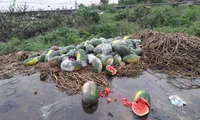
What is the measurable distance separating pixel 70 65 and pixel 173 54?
241 cm

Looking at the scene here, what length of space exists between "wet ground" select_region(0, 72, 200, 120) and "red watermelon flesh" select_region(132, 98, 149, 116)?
0.26ft

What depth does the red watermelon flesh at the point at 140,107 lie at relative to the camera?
8.21 ft

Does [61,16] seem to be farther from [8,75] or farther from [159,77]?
[159,77]

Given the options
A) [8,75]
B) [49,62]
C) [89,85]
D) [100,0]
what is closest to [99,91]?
[89,85]

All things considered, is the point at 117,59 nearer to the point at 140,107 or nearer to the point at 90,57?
the point at 90,57

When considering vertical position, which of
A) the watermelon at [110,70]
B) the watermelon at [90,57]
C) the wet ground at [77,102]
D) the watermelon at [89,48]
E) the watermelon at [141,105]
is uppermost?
the watermelon at [89,48]

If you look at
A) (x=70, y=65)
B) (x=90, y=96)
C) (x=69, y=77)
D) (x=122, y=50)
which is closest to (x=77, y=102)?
(x=90, y=96)

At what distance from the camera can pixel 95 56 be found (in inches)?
148

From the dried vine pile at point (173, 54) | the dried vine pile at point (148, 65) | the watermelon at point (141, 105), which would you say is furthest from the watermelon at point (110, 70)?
the dried vine pile at point (173, 54)

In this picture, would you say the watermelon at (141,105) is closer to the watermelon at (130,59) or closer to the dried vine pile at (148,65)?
the dried vine pile at (148,65)

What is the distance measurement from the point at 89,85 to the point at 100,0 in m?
17.0

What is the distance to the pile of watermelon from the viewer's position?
11.5 ft

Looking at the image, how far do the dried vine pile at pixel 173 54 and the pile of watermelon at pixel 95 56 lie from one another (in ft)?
A: 1.14

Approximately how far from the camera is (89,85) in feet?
9.27
